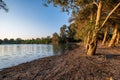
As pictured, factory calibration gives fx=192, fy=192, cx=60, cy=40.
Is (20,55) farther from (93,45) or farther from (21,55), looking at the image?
(93,45)

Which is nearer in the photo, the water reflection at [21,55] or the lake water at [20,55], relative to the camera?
the lake water at [20,55]

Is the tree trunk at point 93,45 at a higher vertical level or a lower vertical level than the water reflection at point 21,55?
higher

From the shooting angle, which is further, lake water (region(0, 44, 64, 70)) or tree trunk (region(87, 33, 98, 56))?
lake water (region(0, 44, 64, 70))

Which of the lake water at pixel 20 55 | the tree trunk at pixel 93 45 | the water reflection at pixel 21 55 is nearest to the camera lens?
the tree trunk at pixel 93 45

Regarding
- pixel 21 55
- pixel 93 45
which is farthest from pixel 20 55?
pixel 93 45

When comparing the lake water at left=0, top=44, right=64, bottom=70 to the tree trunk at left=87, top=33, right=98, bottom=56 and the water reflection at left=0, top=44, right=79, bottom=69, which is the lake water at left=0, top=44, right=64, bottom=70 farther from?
the tree trunk at left=87, top=33, right=98, bottom=56

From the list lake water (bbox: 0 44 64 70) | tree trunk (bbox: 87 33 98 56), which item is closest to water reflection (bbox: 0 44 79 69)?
lake water (bbox: 0 44 64 70)

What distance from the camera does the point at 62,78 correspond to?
1016 centimetres

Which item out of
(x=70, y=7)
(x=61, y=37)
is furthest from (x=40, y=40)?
(x=70, y=7)

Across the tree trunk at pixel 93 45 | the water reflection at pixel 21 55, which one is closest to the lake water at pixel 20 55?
the water reflection at pixel 21 55

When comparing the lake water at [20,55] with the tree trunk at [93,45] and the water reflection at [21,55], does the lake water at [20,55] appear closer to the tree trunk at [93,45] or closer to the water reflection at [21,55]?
the water reflection at [21,55]

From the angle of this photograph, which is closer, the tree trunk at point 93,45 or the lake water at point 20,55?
the tree trunk at point 93,45

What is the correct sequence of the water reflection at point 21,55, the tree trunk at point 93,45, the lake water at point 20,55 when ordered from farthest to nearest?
the water reflection at point 21,55, the lake water at point 20,55, the tree trunk at point 93,45

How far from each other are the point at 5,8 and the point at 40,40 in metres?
165
